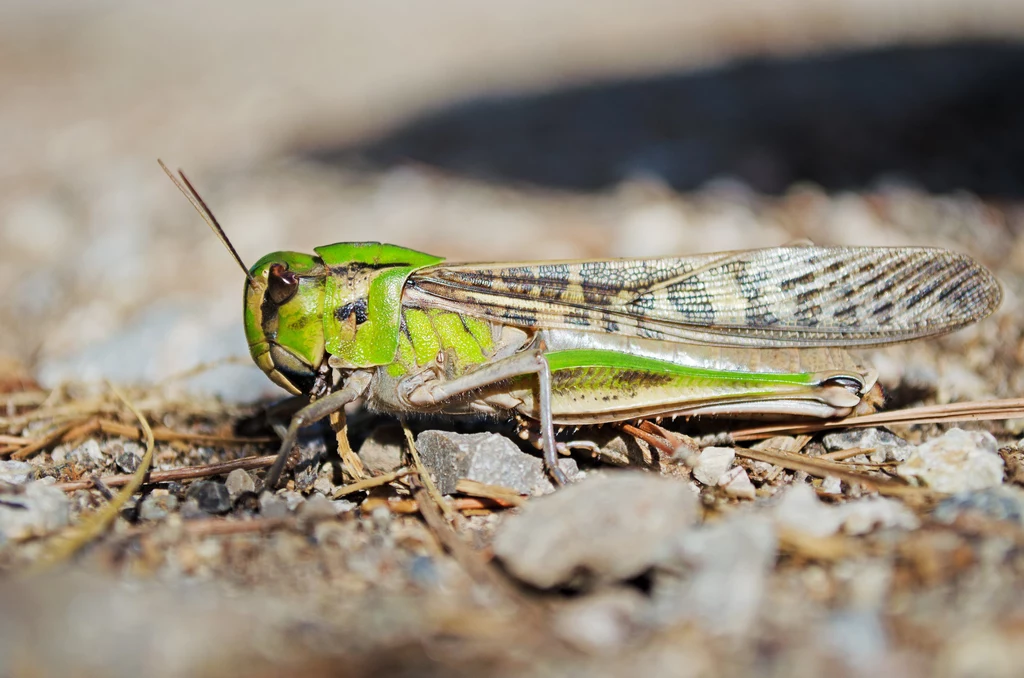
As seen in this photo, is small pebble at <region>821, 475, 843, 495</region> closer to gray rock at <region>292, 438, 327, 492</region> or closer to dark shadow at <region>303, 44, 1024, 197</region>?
gray rock at <region>292, 438, 327, 492</region>

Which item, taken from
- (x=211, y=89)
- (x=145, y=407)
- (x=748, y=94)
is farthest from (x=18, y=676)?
(x=211, y=89)

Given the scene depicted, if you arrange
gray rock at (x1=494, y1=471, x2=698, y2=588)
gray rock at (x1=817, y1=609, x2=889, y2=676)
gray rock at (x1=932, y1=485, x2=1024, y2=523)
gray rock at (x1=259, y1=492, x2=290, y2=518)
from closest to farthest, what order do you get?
gray rock at (x1=817, y1=609, x2=889, y2=676) → gray rock at (x1=494, y1=471, x2=698, y2=588) → gray rock at (x1=932, y1=485, x2=1024, y2=523) → gray rock at (x1=259, y1=492, x2=290, y2=518)

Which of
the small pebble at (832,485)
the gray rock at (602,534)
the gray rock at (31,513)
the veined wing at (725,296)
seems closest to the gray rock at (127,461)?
the gray rock at (31,513)

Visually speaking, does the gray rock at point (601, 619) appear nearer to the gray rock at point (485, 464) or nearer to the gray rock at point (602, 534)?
the gray rock at point (602, 534)

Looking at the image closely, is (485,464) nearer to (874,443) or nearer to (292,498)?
(292,498)

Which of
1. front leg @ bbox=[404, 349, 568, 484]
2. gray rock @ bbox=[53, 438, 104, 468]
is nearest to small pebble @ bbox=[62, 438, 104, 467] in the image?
gray rock @ bbox=[53, 438, 104, 468]

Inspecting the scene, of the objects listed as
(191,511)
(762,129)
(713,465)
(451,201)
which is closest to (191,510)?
(191,511)

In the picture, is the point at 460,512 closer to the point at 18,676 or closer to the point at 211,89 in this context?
the point at 18,676
